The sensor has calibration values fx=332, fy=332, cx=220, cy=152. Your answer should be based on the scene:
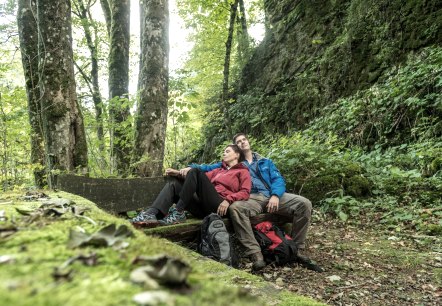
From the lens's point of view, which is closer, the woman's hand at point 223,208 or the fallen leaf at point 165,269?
the fallen leaf at point 165,269

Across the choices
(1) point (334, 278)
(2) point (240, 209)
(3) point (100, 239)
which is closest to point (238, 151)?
(2) point (240, 209)

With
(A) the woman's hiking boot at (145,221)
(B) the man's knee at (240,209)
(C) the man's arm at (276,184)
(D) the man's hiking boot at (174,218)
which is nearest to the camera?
(A) the woman's hiking boot at (145,221)

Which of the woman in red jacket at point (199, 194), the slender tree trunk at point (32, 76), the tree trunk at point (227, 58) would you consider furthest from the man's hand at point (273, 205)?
the tree trunk at point (227, 58)

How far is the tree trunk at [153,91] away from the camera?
572 cm

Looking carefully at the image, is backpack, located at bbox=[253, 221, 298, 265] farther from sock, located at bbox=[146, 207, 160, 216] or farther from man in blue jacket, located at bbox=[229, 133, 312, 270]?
sock, located at bbox=[146, 207, 160, 216]

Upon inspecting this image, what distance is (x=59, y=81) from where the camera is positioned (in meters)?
4.96

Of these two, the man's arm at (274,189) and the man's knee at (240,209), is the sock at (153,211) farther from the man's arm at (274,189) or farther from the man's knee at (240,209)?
the man's arm at (274,189)

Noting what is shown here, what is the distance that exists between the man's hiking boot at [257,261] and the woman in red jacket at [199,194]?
0.65 metres

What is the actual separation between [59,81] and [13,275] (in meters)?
4.96

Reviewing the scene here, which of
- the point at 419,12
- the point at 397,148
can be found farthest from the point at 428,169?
the point at 419,12

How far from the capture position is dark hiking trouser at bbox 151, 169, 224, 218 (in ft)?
14.3

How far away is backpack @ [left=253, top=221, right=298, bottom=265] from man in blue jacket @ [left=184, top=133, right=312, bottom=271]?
5.3 inches

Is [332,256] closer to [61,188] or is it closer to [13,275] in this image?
[61,188]

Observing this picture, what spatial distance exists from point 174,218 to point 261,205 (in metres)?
1.21
